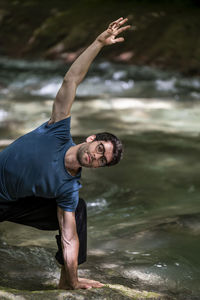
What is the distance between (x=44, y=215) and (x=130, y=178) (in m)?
2.05

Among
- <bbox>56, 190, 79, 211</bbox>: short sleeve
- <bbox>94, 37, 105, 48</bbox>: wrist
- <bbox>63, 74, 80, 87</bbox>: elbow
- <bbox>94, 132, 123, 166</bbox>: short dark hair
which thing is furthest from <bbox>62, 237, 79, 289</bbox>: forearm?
<bbox>94, 37, 105, 48</bbox>: wrist

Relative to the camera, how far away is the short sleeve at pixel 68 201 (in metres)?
2.57

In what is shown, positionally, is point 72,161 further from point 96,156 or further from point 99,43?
point 99,43

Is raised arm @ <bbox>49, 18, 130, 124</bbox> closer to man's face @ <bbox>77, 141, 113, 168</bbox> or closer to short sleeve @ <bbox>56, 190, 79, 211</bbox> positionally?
man's face @ <bbox>77, 141, 113, 168</bbox>

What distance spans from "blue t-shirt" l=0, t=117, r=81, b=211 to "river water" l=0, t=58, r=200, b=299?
0.51 metres

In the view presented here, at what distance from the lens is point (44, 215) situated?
2768 mm

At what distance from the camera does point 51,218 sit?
2.78 metres

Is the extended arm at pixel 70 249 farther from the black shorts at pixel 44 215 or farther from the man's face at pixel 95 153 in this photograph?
the man's face at pixel 95 153

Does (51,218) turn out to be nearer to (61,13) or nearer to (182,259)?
(182,259)

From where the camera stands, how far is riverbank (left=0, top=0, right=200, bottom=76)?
9047mm

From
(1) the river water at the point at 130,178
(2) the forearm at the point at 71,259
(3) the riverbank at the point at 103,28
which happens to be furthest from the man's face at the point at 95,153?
(3) the riverbank at the point at 103,28

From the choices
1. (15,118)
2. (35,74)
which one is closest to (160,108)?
(15,118)

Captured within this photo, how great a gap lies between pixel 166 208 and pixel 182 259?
0.95 meters

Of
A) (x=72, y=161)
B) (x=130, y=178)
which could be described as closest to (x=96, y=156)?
(x=72, y=161)
